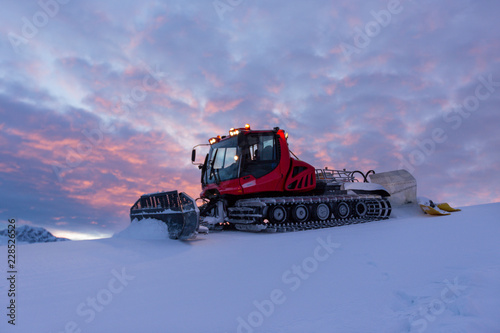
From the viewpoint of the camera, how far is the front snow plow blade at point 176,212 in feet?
23.3

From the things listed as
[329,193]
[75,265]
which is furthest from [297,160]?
[75,265]

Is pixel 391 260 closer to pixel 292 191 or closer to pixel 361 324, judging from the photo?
pixel 361 324

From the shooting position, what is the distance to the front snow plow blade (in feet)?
23.3

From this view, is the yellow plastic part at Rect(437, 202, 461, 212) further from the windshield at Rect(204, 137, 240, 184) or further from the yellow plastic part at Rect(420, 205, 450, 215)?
the windshield at Rect(204, 137, 240, 184)

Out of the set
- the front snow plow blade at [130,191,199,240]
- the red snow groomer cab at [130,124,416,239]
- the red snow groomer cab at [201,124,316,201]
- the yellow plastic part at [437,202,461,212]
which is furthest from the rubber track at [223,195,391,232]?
the front snow plow blade at [130,191,199,240]

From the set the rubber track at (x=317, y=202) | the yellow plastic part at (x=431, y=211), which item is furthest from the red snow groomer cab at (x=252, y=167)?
the yellow plastic part at (x=431, y=211)

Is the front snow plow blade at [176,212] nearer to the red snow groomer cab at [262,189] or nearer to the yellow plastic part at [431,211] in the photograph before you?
the red snow groomer cab at [262,189]

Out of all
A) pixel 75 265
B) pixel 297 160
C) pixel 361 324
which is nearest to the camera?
pixel 361 324

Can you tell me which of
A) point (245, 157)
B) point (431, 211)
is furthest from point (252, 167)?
point (431, 211)

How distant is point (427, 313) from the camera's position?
3.17 m

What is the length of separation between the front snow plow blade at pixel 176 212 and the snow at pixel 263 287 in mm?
698

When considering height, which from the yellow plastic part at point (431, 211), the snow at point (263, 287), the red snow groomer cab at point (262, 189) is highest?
the red snow groomer cab at point (262, 189)

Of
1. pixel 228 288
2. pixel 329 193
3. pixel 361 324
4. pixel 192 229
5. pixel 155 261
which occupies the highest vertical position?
pixel 329 193

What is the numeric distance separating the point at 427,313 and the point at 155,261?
400 centimetres
